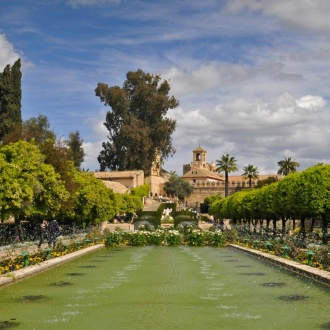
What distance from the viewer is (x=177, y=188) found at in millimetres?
93875

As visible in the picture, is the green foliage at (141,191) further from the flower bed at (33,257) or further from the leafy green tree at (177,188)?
the flower bed at (33,257)

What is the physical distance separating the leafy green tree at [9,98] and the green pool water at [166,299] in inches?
1120

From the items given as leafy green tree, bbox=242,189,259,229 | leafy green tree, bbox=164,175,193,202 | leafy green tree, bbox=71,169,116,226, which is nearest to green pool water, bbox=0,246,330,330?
leafy green tree, bbox=71,169,116,226

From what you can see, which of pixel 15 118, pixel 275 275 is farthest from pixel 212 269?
pixel 15 118

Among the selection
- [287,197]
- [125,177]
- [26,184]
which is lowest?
[287,197]

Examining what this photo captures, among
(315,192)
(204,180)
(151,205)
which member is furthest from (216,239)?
(204,180)

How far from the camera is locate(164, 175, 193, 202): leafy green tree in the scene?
93.3 meters

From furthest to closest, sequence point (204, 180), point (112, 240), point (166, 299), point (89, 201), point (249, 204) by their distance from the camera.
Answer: point (204, 180), point (249, 204), point (89, 201), point (112, 240), point (166, 299)

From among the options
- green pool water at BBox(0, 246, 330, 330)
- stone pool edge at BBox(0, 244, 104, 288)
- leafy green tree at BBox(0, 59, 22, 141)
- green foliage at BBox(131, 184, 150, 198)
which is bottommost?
green pool water at BBox(0, 246, 330, 330)

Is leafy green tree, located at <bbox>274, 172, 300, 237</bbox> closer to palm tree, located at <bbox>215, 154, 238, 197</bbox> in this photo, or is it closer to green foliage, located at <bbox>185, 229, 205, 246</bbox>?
green foliage, located at <bbox>185, 229, 205, 246</bbox>

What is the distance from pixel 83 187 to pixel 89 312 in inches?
912

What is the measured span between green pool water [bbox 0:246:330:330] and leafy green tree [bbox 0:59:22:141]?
93.3ft

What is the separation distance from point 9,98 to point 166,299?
3492cm

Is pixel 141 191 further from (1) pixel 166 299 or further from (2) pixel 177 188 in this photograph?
(1) pixel 166 299
